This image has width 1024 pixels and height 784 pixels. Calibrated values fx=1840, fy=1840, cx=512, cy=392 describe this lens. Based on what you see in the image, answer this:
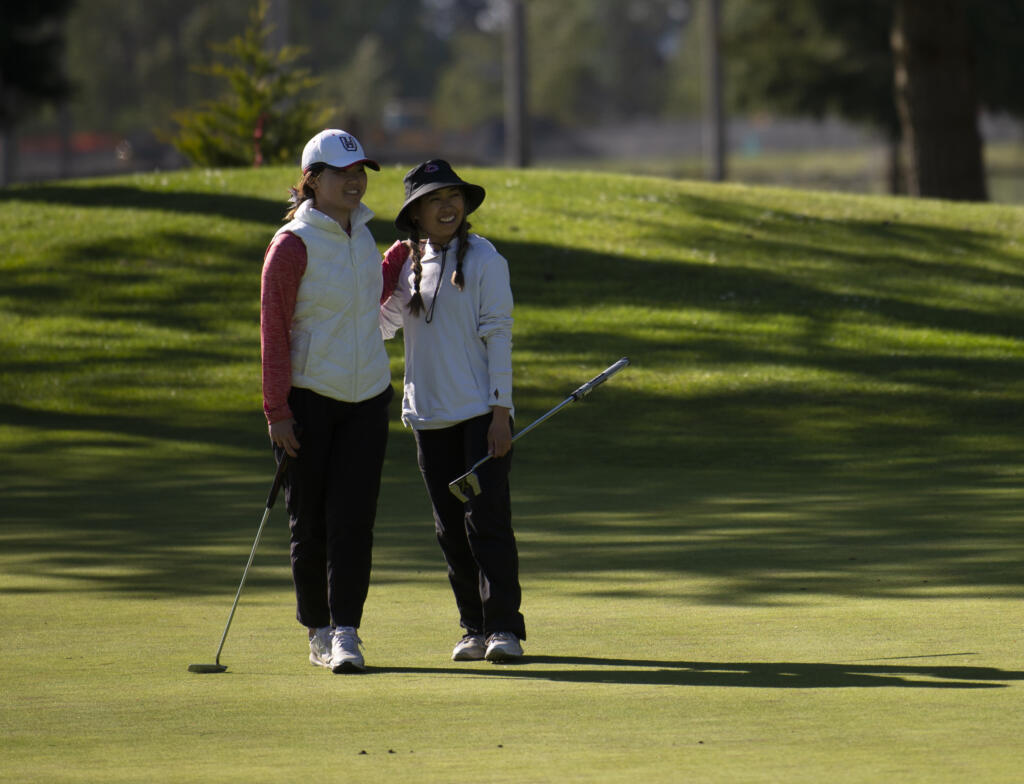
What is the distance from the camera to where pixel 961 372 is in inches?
590

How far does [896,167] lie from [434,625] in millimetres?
41979

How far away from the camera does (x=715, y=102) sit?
123ft

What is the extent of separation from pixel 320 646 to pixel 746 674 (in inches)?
60.9

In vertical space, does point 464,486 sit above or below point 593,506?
above

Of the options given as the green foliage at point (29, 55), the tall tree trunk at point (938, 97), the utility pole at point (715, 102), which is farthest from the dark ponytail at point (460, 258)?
the green foliage at point (29, 55)

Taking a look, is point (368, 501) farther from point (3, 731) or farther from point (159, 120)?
point (159, 120)

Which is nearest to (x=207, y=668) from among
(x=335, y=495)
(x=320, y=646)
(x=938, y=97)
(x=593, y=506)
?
(x=320, y=646)

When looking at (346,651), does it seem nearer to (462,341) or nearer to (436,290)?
(462,341)

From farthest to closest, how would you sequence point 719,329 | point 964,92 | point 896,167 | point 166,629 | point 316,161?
point 896,167, point 964,92, point 719,329, point 166,629, point 316,161

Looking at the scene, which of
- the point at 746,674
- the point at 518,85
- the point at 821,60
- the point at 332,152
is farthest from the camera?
the point at 821,60

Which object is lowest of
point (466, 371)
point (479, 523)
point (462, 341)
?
point (479, 523)

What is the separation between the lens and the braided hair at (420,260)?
654 cm

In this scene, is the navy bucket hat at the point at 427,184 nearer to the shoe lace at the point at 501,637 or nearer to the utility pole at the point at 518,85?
the shoe lace at the point at 501,637

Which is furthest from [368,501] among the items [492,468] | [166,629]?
[166,629]
